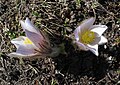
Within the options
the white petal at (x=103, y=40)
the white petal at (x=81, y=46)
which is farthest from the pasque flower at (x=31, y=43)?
the white petal at (x=103, y=40)

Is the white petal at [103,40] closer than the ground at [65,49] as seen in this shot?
→ Yes

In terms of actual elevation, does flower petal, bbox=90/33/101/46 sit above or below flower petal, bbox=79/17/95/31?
below

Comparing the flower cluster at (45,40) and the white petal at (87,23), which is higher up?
the white petal at (87,23)

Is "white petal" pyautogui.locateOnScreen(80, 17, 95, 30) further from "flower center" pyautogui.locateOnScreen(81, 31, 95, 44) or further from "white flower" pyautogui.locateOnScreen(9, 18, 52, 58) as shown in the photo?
"white flower" pyautogui.locateOnScreen(9, 18, 52, 58)

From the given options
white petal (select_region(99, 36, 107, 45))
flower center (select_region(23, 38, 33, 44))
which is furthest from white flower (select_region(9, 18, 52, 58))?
white petal (select_region(99, 36, 107, 45))

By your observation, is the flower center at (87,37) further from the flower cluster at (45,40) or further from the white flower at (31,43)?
the white flower at (31,43)

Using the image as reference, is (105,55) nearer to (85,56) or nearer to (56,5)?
(85,56)

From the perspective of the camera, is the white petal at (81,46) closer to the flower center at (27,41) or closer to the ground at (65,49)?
the ground at (65,49)

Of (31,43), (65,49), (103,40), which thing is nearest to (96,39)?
(103,40)
